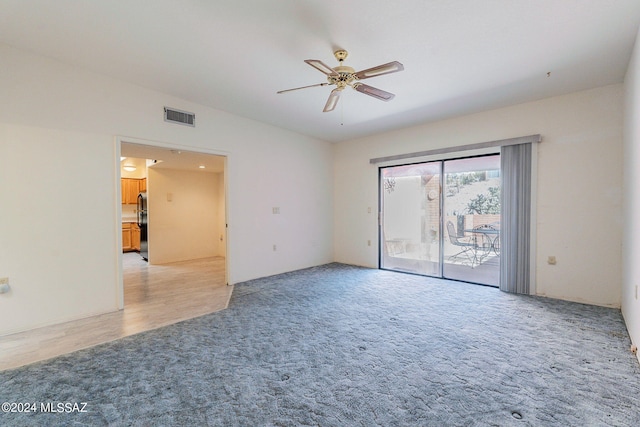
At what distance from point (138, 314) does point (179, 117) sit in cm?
268

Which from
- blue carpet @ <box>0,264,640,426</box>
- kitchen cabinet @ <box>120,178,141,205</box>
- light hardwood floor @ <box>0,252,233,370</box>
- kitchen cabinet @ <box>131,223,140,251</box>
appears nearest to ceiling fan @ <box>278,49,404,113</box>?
blue carpet @ <box>0,264,640,426</box>

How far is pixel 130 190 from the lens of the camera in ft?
26.7

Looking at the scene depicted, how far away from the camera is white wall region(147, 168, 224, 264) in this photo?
674cm

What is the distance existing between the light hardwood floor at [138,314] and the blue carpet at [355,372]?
0.81 feet

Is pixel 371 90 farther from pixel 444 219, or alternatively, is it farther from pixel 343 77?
pixel 444 219

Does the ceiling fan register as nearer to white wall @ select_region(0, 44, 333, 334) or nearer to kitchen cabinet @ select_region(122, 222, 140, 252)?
white wall @ select_region(0, 44, 333, 334)

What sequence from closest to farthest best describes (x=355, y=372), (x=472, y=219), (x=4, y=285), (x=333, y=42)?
(x=355, y=372) → (x=333, y=42) → (x=4, y=285) → (x=472, y=219)

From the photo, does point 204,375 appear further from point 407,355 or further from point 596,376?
point 596,376

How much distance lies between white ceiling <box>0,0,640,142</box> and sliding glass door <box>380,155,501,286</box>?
4.54 ft

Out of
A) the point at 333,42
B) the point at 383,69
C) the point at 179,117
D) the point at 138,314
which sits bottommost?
the point at 138,314

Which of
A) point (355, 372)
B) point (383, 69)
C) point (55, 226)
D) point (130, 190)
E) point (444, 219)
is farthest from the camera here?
point (130, 190)

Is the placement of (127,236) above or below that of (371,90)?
below

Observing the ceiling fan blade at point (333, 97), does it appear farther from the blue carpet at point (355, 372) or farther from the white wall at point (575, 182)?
the white wall at point (575, 182)

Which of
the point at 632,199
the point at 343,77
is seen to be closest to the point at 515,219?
the point at 632,199
